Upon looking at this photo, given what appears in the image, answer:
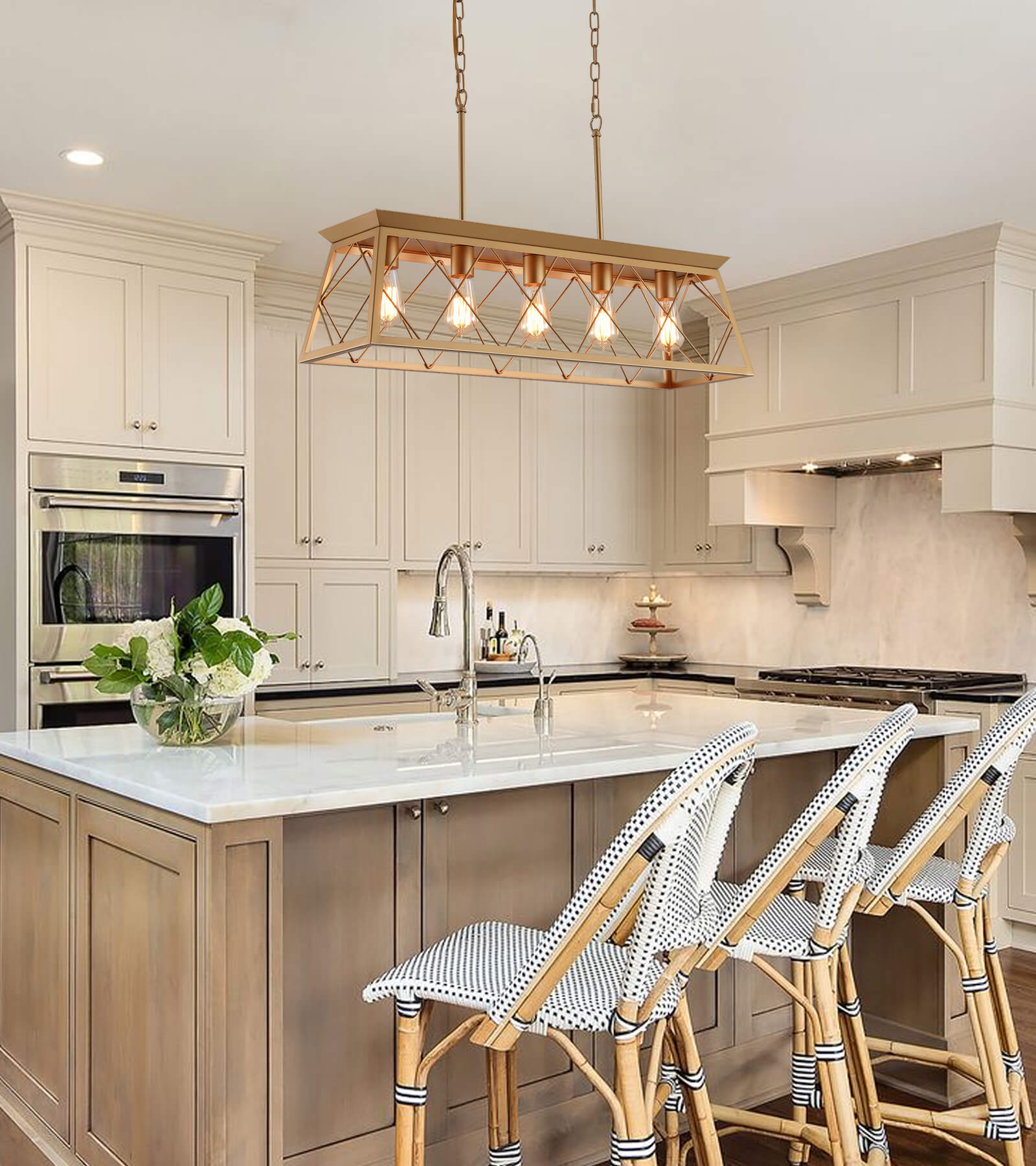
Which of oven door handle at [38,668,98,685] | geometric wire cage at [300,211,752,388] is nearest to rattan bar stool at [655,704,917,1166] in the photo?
geometric wire cage at [300,211,752,388]

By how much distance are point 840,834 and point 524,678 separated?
3.11m

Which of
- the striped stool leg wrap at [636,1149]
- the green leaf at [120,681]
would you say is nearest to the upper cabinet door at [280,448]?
the green leaf at [120,681]

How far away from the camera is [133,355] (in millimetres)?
4336

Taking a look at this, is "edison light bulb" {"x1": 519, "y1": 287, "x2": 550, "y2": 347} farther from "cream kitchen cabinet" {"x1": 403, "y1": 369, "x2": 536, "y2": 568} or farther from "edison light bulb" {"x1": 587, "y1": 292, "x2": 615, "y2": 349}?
"cream kitchen cabinet" {"x1": 403, "y1": 369, "x2": 536, "y2": 568}

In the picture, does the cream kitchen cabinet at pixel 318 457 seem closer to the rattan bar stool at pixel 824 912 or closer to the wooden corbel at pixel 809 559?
the wooden corbel at pixel 809 559

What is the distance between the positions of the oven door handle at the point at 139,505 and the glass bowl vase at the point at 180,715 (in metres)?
1.66

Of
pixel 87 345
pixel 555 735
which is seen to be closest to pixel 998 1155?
pixel 555 735

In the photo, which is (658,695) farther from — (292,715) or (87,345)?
(87,345)

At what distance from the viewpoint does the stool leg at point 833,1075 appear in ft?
7.73

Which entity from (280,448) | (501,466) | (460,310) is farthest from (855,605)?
(460,310)

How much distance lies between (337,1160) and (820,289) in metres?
3.81

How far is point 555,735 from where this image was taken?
293 centimetres

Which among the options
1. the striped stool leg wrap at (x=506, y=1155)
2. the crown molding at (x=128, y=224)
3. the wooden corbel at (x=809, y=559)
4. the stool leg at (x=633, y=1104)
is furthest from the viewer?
the wooden corbel at (x=809, y=559)

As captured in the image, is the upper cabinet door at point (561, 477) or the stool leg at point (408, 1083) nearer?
the stool leg at point (408, 1083)
